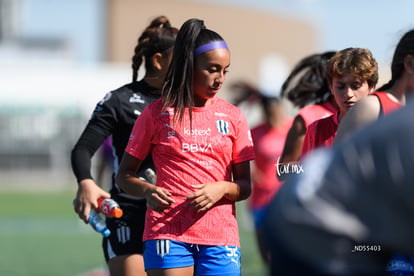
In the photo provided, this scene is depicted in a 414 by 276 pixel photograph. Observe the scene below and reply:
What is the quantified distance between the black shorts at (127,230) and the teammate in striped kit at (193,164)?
61 centimetres

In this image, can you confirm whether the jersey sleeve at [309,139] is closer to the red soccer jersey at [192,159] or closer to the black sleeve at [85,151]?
the red soccer jersey at [192,159]

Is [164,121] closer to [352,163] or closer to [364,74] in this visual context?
[364,74]

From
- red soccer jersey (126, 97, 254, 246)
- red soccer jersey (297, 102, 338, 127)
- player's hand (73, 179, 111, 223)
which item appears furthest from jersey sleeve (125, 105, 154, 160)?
red soccer jersey (297, 102, 338, 127)

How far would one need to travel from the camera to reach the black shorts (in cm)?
499

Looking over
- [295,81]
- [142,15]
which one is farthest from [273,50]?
[295,81]

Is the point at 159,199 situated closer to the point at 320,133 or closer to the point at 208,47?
the point at 208,47

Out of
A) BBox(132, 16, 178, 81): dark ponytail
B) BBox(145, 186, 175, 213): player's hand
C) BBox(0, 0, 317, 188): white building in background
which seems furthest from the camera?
BBox(0, 0, 317, 188): white building in background

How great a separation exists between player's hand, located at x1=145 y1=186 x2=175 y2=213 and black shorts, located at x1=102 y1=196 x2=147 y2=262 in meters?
0.81

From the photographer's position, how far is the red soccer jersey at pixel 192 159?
429cm

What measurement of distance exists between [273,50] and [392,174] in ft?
207

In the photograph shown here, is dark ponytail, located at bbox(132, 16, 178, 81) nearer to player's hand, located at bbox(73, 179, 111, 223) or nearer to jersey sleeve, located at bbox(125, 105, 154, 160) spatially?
jersey sleeve, located at bbox(125, 105, 154, 160)

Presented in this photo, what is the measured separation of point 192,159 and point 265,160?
214 inches

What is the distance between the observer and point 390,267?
368 cm

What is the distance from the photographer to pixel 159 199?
418 cm
